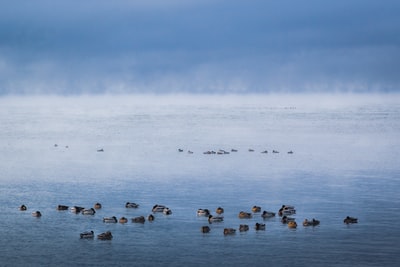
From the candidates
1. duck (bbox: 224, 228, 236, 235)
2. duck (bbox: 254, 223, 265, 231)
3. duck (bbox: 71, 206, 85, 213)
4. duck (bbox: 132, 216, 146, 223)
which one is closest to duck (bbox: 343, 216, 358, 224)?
duck (bbox: 254, 223, 265, 231)

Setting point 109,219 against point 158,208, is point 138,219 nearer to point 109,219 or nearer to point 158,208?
point 109,219

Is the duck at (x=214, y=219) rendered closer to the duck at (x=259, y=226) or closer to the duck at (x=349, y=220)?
the duck at (x=259, y=226)

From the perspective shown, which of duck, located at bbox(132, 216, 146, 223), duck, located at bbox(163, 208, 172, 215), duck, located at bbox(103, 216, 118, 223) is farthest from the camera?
duck, located at bbox(163, 208, 172, 215)

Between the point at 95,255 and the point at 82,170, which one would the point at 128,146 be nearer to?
the point at 82,170

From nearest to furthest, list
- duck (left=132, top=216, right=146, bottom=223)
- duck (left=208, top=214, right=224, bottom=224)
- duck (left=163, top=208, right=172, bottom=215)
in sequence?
duck (left=208, top=214, right=224, bottom=224), duck (left=132, top=216, right=146, bottom=223), duck (left=163, top=208, right=172, bottom=215)

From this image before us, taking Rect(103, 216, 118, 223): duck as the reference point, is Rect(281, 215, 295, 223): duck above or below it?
above

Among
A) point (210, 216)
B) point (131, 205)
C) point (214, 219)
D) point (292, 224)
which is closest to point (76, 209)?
point (131, 205)

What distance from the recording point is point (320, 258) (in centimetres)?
5044

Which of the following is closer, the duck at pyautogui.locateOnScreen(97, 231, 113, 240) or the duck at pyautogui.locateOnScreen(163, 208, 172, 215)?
the duck at pyautogui.locateOnScreen(97, 231, 113, 240)

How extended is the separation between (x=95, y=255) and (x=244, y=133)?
10812cm

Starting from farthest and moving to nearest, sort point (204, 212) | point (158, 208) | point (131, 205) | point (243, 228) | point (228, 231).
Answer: point (131, 205), point (158, 208), point (204, 212), point (243, 228), point (228, 231)

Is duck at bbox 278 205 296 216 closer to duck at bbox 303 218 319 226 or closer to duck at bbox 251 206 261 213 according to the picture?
duck at bbox 251 206 261 213

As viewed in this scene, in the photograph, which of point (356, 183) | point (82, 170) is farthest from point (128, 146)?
point (356, 183)

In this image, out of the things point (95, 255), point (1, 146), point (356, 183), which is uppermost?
point (1, 146)
